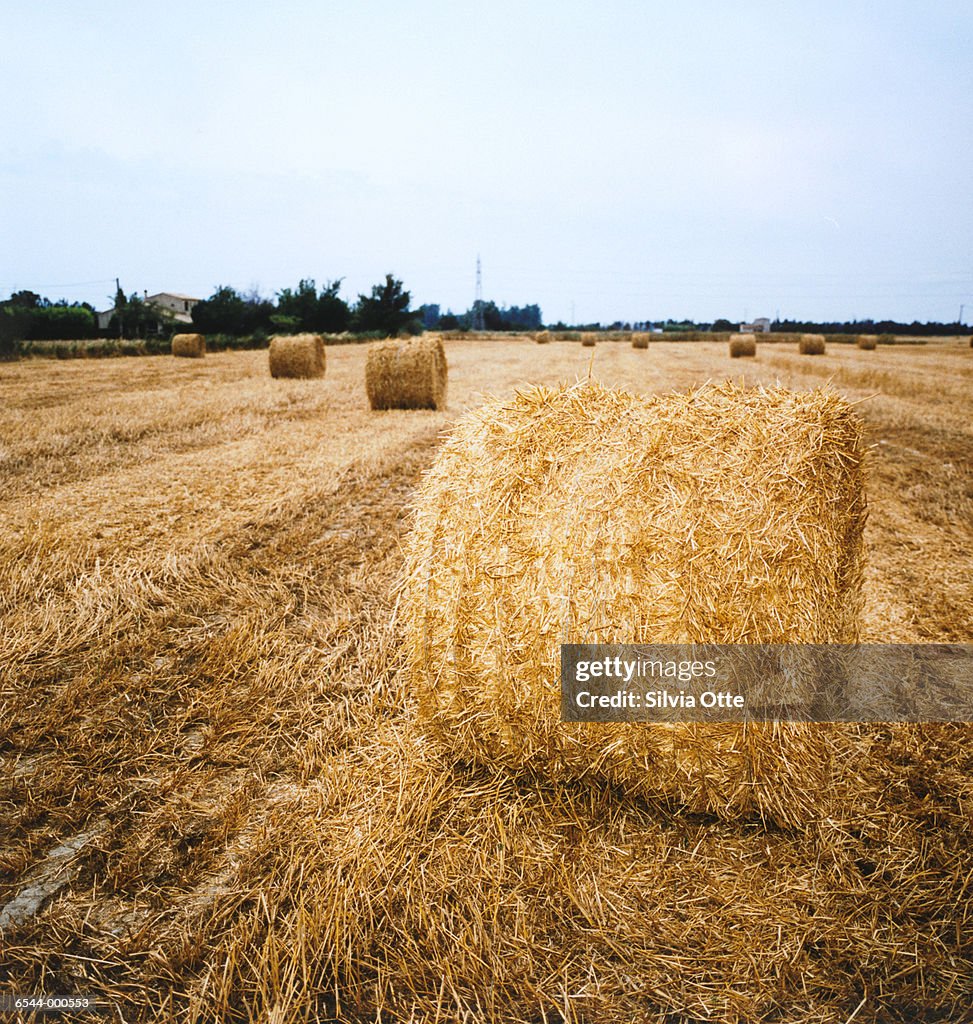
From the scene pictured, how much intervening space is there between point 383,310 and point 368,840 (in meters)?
51.7

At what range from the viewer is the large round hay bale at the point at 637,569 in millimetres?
2688

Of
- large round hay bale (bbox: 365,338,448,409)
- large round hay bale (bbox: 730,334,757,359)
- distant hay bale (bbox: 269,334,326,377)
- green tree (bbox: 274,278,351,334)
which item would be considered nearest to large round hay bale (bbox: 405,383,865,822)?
large round hay bale (bbox: 365,338,448,409)

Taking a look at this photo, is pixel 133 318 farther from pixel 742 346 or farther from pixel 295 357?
pixel 742 346

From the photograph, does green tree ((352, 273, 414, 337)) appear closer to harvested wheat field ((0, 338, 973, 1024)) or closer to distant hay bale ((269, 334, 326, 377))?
distant hay bale ((269, 334, 326, 377))

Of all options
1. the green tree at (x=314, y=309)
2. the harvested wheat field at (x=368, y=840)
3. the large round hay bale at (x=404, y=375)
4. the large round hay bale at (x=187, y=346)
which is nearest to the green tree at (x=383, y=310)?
the green tree at (x=314, y=309)

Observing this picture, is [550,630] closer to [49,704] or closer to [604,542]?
[604,542]

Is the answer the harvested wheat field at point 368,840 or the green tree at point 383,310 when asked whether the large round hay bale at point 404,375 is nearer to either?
the harvested wheat field at point 368,840

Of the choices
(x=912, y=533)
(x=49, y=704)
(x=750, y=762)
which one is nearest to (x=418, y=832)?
(x=750, y=762)

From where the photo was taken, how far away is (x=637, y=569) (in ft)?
8.99

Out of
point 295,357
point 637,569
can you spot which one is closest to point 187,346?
point 295,357

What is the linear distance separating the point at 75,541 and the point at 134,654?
1.69 meters

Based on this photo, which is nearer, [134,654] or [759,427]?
[759,427]

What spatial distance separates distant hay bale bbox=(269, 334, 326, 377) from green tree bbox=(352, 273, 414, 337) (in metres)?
34.6

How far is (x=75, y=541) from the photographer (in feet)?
16.6
